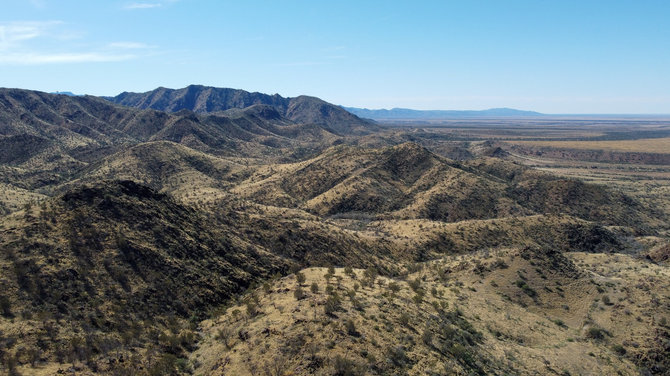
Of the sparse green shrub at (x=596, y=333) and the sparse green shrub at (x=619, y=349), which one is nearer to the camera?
the sparse green shrub at (x=619, y=349)

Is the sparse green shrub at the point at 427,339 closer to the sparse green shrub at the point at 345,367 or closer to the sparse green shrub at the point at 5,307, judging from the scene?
the sparse green shrub at the point at 345,367

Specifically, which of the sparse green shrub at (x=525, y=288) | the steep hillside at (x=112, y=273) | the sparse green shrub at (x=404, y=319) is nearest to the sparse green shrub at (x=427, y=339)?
the sparse green shrub at (x=404, y=319)

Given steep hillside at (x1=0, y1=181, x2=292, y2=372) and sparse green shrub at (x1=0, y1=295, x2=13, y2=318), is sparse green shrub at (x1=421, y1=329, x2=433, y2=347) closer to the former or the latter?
steep hillside at (x1=0, y1=181, x2=292, y2=372)

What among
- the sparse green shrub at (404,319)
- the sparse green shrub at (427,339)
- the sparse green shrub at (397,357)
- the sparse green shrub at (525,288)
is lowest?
the sparse green shrub at (525,288)

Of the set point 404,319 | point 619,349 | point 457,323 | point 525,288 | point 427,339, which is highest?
point 404,319

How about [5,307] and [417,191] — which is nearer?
[5,307]

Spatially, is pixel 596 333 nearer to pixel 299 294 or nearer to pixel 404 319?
pixel 404 319

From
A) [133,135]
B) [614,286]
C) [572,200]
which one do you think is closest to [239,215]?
[614,286]

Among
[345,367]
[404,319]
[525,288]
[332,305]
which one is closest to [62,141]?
[332,305]

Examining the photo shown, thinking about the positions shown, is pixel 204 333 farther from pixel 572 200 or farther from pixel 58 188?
pixel 572 200

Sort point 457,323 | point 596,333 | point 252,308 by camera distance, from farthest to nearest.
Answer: point 596,333, point 457,323, point 252,308

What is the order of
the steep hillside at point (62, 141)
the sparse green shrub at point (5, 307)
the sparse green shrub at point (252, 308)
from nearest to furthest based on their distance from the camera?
the sparse green shrub at point (5, 307)
the sparse green shrub at point (252, 308)
the steep hillside at point (62, 141)
